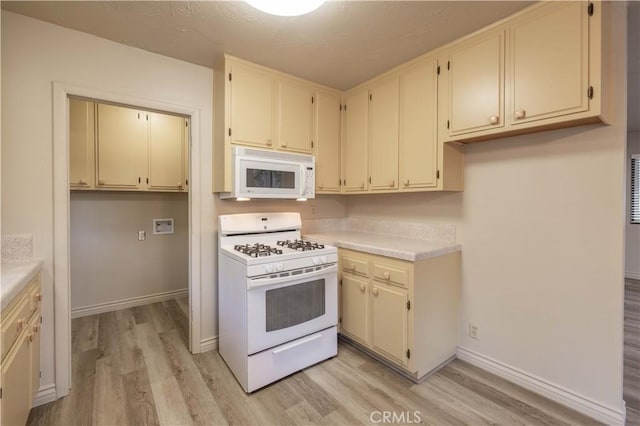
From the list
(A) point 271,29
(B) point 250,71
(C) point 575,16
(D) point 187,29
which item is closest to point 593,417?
(C) point 575,16

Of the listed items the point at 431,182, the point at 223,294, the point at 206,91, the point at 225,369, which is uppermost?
the point at 206,91

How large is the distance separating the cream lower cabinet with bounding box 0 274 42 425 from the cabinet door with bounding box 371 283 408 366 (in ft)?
6.77

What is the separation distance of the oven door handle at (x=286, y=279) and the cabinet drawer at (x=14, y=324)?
43.9 inches

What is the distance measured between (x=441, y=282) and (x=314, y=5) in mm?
2040

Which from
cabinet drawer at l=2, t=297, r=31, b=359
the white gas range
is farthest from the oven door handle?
cabinet drawer at l=2, t=297, r=31, b=359

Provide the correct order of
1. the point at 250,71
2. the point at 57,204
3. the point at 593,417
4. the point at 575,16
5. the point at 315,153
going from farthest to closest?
the point at 315,153, the point at 250,71, the point at 57,204, the point at 593,417, the point at 575,16

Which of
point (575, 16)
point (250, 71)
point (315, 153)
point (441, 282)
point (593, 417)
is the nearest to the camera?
point (575, 16)

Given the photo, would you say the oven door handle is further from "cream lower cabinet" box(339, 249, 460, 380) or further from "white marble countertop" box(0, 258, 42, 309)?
"white marble countertop" box(0, 258, 42, 309)

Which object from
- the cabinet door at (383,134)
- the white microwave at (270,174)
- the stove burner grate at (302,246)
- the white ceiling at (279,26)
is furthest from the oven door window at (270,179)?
the white ceiling at (279,26)

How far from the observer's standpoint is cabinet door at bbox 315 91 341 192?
117 inches

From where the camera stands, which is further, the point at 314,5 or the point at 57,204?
the point at 57,204

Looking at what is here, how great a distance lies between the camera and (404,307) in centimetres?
211

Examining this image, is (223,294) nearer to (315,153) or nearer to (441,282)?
(315,153)

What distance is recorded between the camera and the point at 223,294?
7.91 feet
